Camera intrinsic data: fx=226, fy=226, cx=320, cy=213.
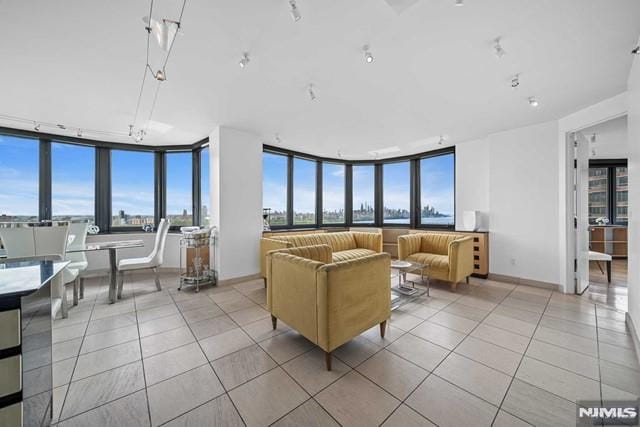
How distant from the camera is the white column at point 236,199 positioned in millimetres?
3922

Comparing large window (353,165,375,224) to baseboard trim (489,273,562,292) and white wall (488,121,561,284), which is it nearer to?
white wall (488,121,561,284)

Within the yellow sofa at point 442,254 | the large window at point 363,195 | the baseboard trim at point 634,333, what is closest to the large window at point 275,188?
the large window at point 363,195

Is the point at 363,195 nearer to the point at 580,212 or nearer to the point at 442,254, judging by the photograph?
the point at 442,254

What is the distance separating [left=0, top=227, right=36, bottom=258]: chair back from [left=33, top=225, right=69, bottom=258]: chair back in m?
0.04

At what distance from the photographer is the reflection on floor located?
305 cm

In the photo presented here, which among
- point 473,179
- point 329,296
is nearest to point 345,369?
point 329,296

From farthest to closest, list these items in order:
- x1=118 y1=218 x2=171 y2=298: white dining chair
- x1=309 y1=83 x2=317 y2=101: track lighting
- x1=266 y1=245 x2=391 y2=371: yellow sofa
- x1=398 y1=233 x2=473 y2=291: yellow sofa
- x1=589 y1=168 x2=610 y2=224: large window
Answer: x1=589 y1=168 x2=610 y2=224: large window < x1=398 y1=233 x2=473 y2=291: yellow sofa < x1=118 y1=218 x2=171 y2=298: white dining chair < x1=309 y1=83 x2=317 y2=101: track lighting < x1=266 y1=245 x2=391 y2=371: yellow sofa

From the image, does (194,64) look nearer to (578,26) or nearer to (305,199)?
(578,26)

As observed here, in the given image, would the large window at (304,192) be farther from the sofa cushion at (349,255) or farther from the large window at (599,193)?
the large window at (599,193)

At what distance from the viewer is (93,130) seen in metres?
3.97

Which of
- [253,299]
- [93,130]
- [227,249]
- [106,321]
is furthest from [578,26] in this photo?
[93,130]

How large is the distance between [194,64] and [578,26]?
3.32m

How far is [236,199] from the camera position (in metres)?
4.08
